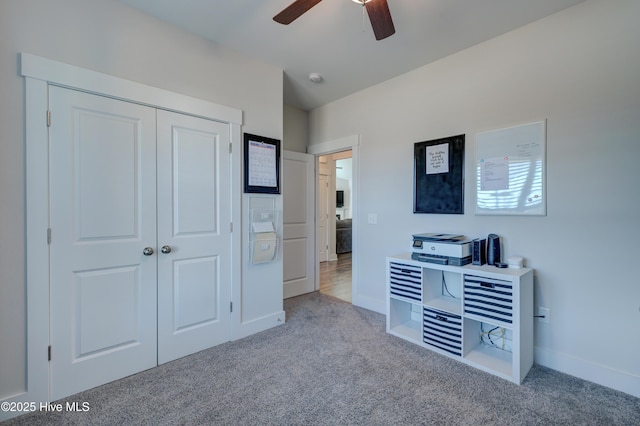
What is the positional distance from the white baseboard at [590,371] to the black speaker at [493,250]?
716 millimetres

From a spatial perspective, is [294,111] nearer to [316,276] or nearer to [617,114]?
[316,276]

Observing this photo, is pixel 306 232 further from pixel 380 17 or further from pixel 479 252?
pixel 380 17

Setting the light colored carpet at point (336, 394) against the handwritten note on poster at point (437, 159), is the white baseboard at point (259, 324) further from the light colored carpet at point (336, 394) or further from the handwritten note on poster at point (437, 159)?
the handwritten note on poster at point (437, 159)

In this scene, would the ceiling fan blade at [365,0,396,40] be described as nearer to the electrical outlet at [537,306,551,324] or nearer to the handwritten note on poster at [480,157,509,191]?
the handwritten note on poster at [480,157,509,191]

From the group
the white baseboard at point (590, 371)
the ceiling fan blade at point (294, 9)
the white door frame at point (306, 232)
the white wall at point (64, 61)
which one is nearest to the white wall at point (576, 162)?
the white baseboard at point (590, 371)

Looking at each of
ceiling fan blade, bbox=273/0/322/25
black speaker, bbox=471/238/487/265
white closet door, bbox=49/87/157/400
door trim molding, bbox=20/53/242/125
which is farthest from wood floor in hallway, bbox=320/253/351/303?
ceiling fan blade, bbox=273/0/322/25

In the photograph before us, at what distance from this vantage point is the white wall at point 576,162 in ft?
5.96

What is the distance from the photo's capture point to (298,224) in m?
3.86

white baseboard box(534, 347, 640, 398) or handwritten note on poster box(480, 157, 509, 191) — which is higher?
handwritten note on poster box(480, 157, 509, 191)

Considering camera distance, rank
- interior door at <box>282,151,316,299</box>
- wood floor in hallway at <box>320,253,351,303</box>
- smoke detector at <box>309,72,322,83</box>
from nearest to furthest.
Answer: smoke detector at <box>309,72,322,83</box>, interior door at <box>282,151,316,299</box>, wood floor in hallway at <box>320,253,351,303</box>

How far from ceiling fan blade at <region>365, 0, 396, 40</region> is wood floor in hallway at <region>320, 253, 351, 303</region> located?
2.93 m

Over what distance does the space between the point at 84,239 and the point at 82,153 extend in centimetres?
56

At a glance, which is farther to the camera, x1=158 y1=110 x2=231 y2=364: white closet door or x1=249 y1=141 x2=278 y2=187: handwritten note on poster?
x1=249 y1=141 x2=278 y2=187: handwritten note on poster

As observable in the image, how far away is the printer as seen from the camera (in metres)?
2.25
